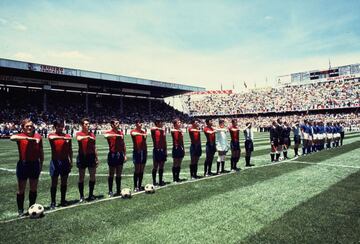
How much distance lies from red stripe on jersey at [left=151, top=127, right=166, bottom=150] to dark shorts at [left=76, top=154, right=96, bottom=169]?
2.09 m

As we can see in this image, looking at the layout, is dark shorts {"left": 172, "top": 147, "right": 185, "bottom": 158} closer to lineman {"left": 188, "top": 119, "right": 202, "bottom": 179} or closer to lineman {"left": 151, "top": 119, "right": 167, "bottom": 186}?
lineman {"left": 151, "top": 119, "right": 167, "bottom": 186}

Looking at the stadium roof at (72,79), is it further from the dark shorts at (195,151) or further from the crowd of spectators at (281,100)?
the dark shorts at (195,151)

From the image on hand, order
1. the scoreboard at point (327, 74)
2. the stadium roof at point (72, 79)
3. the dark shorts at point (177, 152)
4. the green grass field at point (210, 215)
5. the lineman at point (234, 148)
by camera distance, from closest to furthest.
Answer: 1. the green grass field at point (210, 215)
2. the dark shorts at point (177, 152)
3. the lineman at point (234, 148)
4. the stadium roof at point (72, 79)
5. the scoreboard at point (327, 74)

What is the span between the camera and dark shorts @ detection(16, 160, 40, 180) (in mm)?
6305

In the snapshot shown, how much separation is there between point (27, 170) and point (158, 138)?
382cm

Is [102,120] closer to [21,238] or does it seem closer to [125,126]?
[125,126]

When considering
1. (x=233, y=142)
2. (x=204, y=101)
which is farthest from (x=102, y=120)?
(x=233, y=142)

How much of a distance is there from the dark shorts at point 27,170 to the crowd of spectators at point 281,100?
193 feet

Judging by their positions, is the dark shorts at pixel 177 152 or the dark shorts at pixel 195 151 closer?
the dark shorts at pixel 177 152

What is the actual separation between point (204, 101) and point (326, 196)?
234 feet

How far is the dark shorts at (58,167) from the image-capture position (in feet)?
22.7

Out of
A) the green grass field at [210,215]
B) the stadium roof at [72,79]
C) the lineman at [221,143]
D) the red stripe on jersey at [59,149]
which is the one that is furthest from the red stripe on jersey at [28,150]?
the stadium roof at [72,79]

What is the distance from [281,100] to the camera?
66812 mm

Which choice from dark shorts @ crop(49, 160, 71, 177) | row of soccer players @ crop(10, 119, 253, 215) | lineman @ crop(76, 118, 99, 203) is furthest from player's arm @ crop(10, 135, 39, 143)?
lineman @ crop(76, 118, 99, 203)
